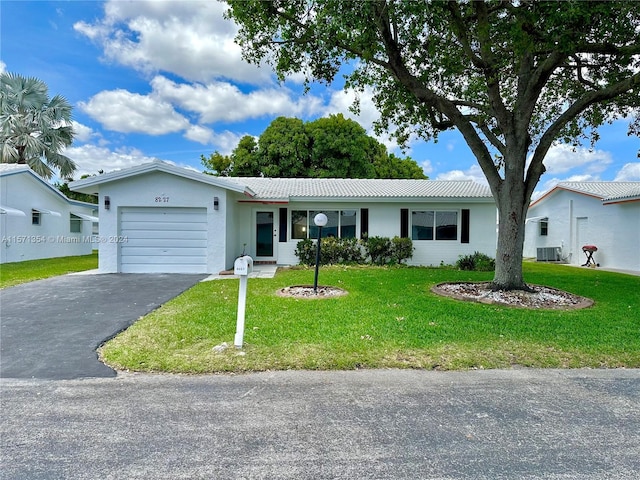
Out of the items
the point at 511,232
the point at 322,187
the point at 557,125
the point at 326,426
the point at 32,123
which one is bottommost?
the point at 326,426

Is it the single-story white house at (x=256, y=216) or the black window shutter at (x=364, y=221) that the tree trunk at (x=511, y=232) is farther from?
the black window shutter at (x=364, y=221)

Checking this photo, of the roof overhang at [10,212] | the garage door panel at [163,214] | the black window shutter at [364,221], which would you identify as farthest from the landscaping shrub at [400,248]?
the roof overhang at [10,212]

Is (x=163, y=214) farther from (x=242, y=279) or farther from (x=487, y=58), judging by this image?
(x=487, y=58)

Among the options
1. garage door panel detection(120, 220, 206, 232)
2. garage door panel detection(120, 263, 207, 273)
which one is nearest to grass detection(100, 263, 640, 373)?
garage door panel detection(120, 263, 207, 273)

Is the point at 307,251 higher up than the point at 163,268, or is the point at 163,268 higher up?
the point at 307,251

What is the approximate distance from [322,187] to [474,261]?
7.11 metres

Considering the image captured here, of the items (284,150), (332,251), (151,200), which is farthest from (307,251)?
(284,150)

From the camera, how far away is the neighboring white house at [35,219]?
45.4ft

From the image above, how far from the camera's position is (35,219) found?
15656mm

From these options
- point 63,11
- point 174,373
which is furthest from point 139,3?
point 174,373

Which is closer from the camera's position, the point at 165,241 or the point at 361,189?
the point at 165,241

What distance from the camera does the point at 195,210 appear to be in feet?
37.3

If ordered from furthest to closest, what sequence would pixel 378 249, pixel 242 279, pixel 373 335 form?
pixel 378 249 → pixel 373 335 → pixel 242 279

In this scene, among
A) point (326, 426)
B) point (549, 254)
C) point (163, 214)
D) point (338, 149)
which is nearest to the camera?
point (326, 426)
